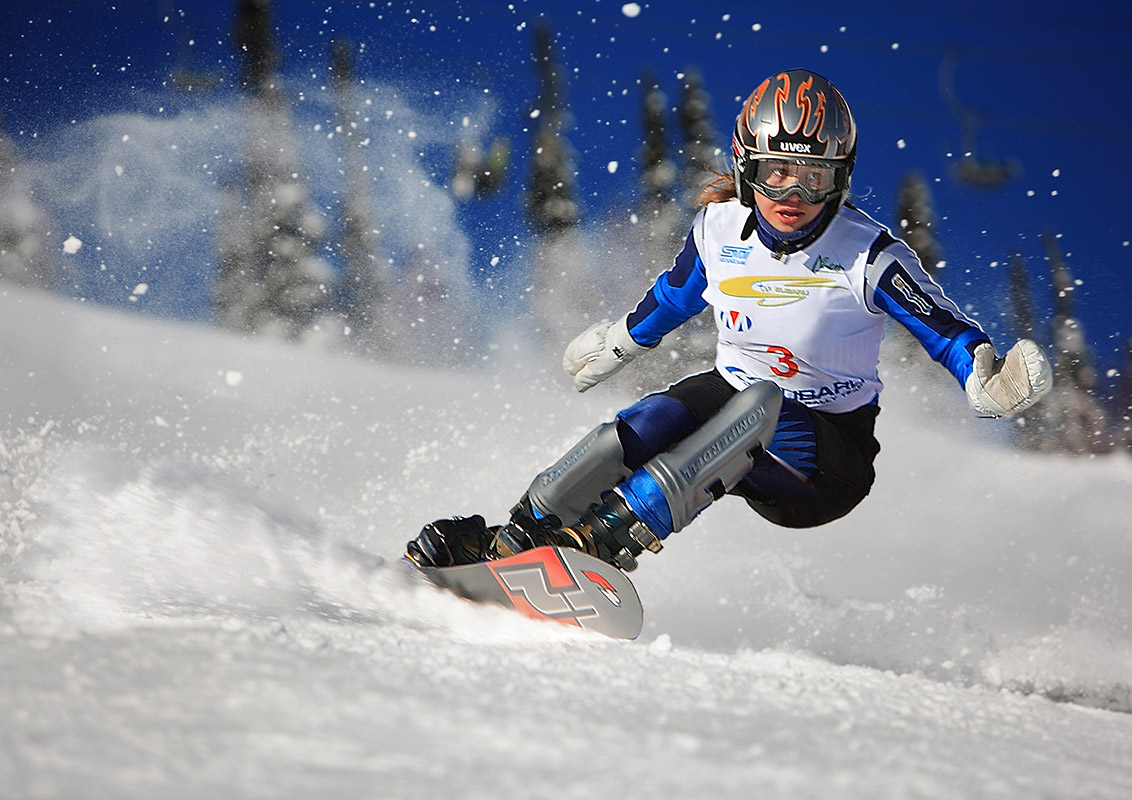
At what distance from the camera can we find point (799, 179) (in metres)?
2.73

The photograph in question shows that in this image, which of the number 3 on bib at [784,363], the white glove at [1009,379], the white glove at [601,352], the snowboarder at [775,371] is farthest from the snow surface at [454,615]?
the white glove at [601,352]

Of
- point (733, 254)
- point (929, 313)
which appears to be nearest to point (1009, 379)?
point (929, 313)

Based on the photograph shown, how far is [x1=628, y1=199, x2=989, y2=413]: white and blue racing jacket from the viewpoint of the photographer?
2691 millimetres

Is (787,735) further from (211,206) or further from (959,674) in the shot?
(211,206)

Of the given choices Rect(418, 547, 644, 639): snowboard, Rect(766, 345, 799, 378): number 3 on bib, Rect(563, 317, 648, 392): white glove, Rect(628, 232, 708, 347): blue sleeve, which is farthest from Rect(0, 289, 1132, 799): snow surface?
Rect(628, 232, 708, 347): blue sleeve

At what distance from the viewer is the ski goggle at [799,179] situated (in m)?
2.72

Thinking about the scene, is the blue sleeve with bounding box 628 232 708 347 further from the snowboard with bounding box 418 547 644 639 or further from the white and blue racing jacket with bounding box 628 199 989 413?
the snowboard with bounding box 418 547 644 639

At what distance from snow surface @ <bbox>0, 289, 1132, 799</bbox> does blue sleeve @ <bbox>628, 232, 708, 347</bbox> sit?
1.24 metres

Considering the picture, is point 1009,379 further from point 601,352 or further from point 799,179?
point 601,352

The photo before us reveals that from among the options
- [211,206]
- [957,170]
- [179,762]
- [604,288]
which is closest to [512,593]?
[179,762]

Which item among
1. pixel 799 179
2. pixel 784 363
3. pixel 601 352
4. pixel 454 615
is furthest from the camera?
pixel 601 352

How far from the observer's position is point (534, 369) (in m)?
6.77

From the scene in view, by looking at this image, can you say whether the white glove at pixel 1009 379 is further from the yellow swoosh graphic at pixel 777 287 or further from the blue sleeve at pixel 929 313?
the yellow swoosh graphic at pixel 777 287

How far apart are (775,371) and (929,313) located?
1.78 feet
